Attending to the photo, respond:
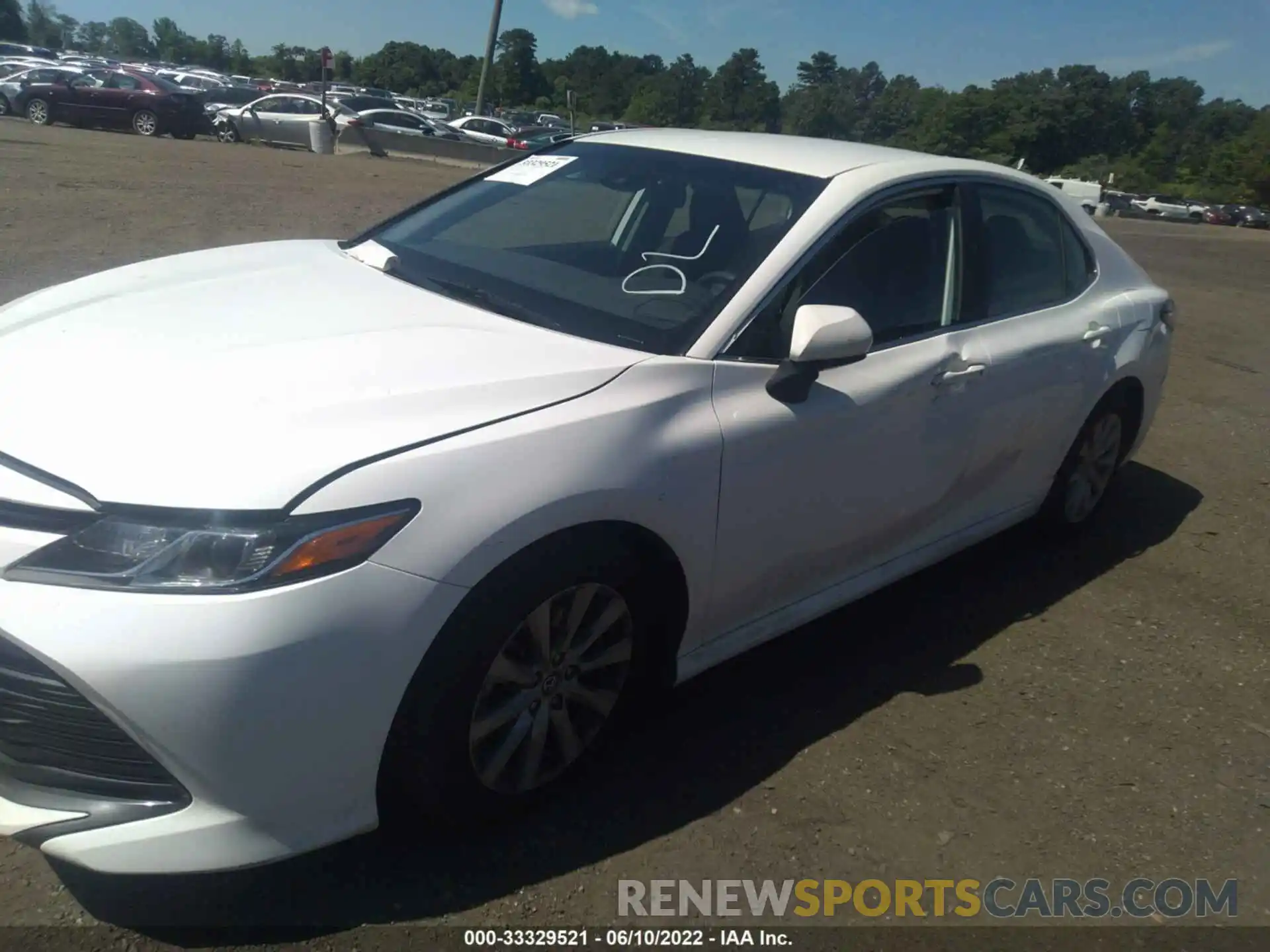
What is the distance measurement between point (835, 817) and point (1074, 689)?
130 cm

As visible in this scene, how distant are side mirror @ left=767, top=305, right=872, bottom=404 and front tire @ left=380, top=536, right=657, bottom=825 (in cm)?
68

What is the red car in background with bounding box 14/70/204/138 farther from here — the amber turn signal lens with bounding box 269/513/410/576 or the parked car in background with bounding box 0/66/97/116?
the amber turn signal lens with bounding box 269/513/410/576

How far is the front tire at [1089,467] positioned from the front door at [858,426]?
86 centimetres

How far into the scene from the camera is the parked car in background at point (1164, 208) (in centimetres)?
4850

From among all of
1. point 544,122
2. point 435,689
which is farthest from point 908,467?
point 544,122

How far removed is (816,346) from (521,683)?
1.17m

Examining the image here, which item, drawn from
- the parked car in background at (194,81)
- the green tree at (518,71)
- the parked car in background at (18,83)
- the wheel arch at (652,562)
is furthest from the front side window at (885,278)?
the green tree at (518,71)

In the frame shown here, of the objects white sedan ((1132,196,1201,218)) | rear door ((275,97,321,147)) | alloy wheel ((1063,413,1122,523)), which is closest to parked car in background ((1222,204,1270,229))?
white sedan ((1132,196,1201,218))

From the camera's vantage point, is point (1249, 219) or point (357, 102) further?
point (1249, 219)

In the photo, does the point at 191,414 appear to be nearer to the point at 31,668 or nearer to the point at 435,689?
the point at 31,668

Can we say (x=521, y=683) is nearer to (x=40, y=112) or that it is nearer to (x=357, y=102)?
(x=40, y=112)

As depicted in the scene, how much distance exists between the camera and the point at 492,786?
2572mm

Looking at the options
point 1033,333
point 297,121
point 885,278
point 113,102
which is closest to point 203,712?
point 885,278

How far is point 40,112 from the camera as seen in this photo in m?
25.4
